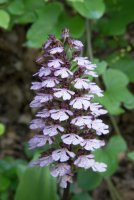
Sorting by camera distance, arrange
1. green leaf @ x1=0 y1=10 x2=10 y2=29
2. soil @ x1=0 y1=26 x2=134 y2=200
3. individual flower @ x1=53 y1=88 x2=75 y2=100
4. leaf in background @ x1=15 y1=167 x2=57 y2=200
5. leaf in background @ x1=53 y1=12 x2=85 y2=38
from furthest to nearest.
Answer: soil @ x1=0 y1=26 x2=134 y2=200
leaf in background @ x1=53 y1=12 x2=85 y2=38
green leaf @ x1=0 y1=10 x2=10 y2=29
leaf in background @ x1=15 y1=167 x2=57 y2=200
individual flower @ x1=53 y1=88 x2=75 y2=100

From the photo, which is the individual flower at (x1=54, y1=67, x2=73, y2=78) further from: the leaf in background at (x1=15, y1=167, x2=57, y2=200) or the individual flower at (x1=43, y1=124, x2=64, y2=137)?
the leaf in background at (x1=15, y1=167, x2=57, y2=200)

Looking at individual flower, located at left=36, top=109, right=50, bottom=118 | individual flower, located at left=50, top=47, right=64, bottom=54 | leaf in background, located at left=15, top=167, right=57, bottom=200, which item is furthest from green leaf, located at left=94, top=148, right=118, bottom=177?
individual flower, located at left=50, top=47, right=64, bottom=54

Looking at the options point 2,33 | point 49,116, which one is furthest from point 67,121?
point 2,33

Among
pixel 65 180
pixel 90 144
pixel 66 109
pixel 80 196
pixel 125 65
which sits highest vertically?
pixel 125 65

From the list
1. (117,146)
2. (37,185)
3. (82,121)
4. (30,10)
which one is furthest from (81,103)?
(30,10)

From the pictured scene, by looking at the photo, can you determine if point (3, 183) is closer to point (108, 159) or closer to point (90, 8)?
point (108, 159)

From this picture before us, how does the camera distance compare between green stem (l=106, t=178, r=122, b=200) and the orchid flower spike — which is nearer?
the orchid flower spike

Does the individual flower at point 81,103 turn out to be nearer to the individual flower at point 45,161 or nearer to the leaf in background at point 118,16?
the individual flower at point 45,161
